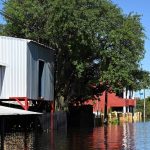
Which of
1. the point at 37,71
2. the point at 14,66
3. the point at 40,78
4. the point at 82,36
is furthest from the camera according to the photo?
the point at 82,36

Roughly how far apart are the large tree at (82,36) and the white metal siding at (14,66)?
604 centimetres

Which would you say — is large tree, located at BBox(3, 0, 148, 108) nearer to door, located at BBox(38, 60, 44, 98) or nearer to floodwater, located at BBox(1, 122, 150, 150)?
door, located at BBox(38, 60, 44, 98)

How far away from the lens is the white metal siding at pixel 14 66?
43094mm

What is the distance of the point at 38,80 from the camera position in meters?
46.9

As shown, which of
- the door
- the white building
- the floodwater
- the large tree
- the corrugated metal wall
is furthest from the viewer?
the large tree

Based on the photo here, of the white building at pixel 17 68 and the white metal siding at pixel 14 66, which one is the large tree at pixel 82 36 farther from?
the white metal siding at pixel 14 66

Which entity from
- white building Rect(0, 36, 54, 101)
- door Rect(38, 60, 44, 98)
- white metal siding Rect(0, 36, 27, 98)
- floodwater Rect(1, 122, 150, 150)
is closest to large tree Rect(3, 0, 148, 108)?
door Rect(38, 60, 44, 98)

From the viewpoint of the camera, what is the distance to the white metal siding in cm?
4309

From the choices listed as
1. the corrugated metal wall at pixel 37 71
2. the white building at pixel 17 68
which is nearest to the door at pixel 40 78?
the corrugated metal wall at pixel 37 71

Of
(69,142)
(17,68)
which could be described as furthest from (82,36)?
(69,142)

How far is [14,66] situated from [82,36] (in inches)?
333

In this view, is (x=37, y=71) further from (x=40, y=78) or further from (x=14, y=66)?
(x=14, y=66)

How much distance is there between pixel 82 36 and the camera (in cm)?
4956

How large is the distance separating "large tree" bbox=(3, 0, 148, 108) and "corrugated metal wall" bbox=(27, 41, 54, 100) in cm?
229
